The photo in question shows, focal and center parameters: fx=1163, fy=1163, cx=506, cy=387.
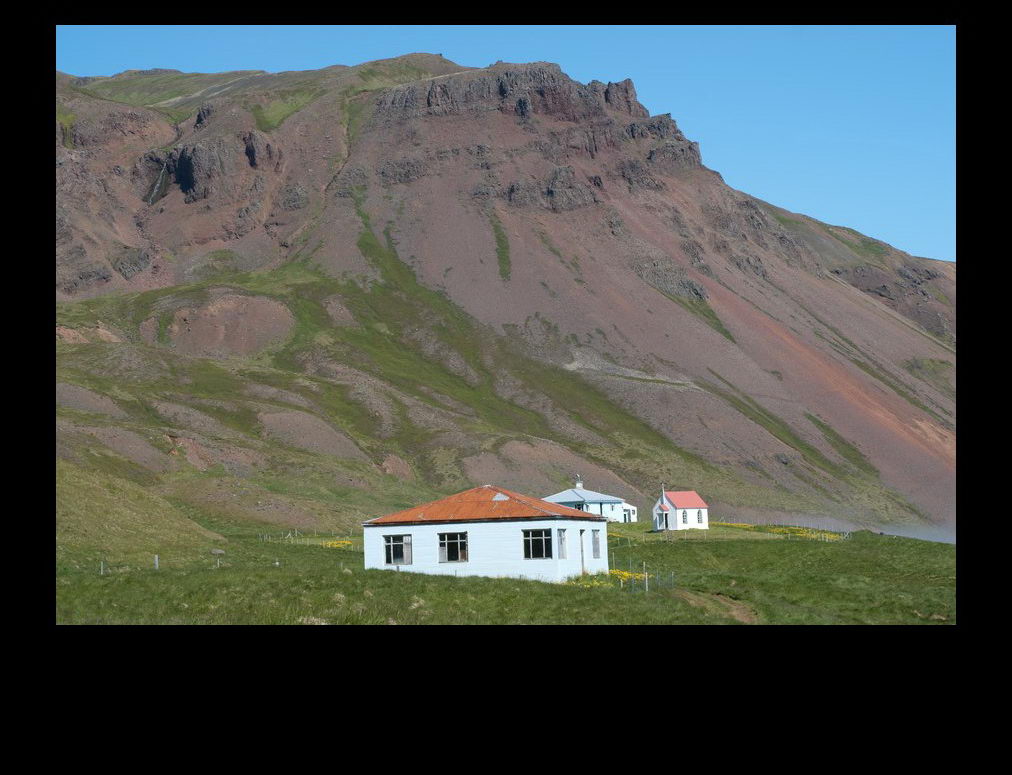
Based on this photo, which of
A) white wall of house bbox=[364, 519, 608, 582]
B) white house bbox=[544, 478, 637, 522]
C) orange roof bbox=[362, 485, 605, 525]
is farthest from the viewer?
white house bbox=[544, 478, 637, 522]

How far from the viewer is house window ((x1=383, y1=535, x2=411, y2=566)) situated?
5134 centimetres

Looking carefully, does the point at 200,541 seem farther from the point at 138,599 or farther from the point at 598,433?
the point at 598,433

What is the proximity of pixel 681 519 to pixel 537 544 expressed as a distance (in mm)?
55659

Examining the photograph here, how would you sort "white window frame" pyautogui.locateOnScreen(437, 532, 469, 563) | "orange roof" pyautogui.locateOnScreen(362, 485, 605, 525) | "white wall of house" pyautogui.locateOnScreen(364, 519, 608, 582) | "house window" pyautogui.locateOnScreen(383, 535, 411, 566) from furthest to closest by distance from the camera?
"house window" pyautogui.locateOnScreen(383, 535, 411, 566) < "white window frame" pyautogui.locateOnScreen(437, 532, 469, 563) < "orange roof" pyautogui.locateOnScreen(362, 485, 605, 525) < "white wall of house" pyautogui.locateOnScreen(364, 519, 608, 582)

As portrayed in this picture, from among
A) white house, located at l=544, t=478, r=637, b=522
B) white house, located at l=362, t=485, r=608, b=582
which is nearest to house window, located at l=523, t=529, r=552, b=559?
white house, located at l=362, t=485, r=608, b=582

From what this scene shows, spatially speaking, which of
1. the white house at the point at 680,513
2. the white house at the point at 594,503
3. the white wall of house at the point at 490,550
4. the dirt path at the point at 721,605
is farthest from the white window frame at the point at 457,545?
the white house at the point at 680,513

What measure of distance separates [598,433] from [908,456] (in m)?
55.2

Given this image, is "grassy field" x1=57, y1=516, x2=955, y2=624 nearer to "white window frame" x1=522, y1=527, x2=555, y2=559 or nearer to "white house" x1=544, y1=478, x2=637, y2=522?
"white window frame" x1=522, y1=527, x2=555, y2=559

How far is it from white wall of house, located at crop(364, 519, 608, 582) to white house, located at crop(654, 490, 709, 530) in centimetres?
5265

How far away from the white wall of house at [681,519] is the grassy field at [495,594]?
38256 mm

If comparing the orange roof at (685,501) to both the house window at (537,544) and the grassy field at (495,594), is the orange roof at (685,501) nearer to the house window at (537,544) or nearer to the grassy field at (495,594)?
the grassy field at (495,594)
